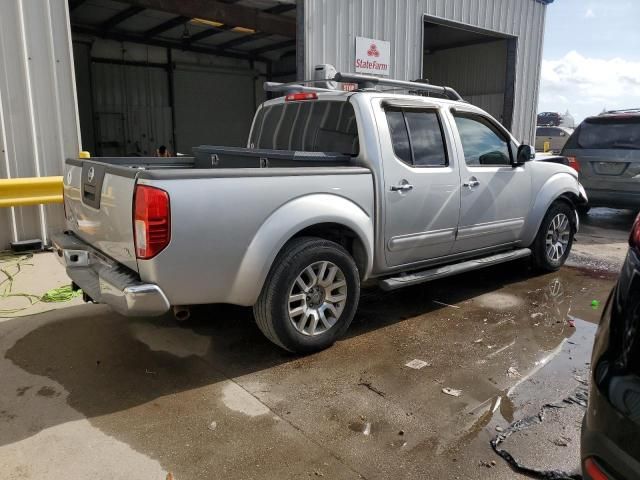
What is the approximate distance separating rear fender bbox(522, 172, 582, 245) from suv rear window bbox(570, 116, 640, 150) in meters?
3.32

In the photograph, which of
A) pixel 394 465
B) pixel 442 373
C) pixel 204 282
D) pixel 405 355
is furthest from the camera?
pixel 405 355

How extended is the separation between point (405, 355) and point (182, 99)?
1556 centimetres

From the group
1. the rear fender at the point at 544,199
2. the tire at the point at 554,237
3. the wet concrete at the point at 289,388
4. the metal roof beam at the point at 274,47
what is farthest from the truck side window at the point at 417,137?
the metal roof beam at the point at 274,47

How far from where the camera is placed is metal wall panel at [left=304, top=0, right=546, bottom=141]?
9.15 metres

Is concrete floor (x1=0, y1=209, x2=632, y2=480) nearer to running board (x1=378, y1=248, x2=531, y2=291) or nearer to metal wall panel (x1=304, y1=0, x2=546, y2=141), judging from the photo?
running board (x1=378, y1=248, x2=531, y2=291)

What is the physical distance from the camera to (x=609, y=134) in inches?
339

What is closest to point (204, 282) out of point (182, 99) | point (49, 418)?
point (49, 418)

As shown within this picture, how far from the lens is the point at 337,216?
3.77 m

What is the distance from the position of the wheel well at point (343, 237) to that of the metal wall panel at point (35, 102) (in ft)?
14.8

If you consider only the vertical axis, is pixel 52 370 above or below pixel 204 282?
below

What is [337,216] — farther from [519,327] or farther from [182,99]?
[182,99]

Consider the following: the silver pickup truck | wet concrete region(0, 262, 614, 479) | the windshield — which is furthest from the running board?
the windshield

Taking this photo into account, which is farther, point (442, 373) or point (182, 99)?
point (182, 99)

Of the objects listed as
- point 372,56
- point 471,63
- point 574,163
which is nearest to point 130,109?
point 372,56
